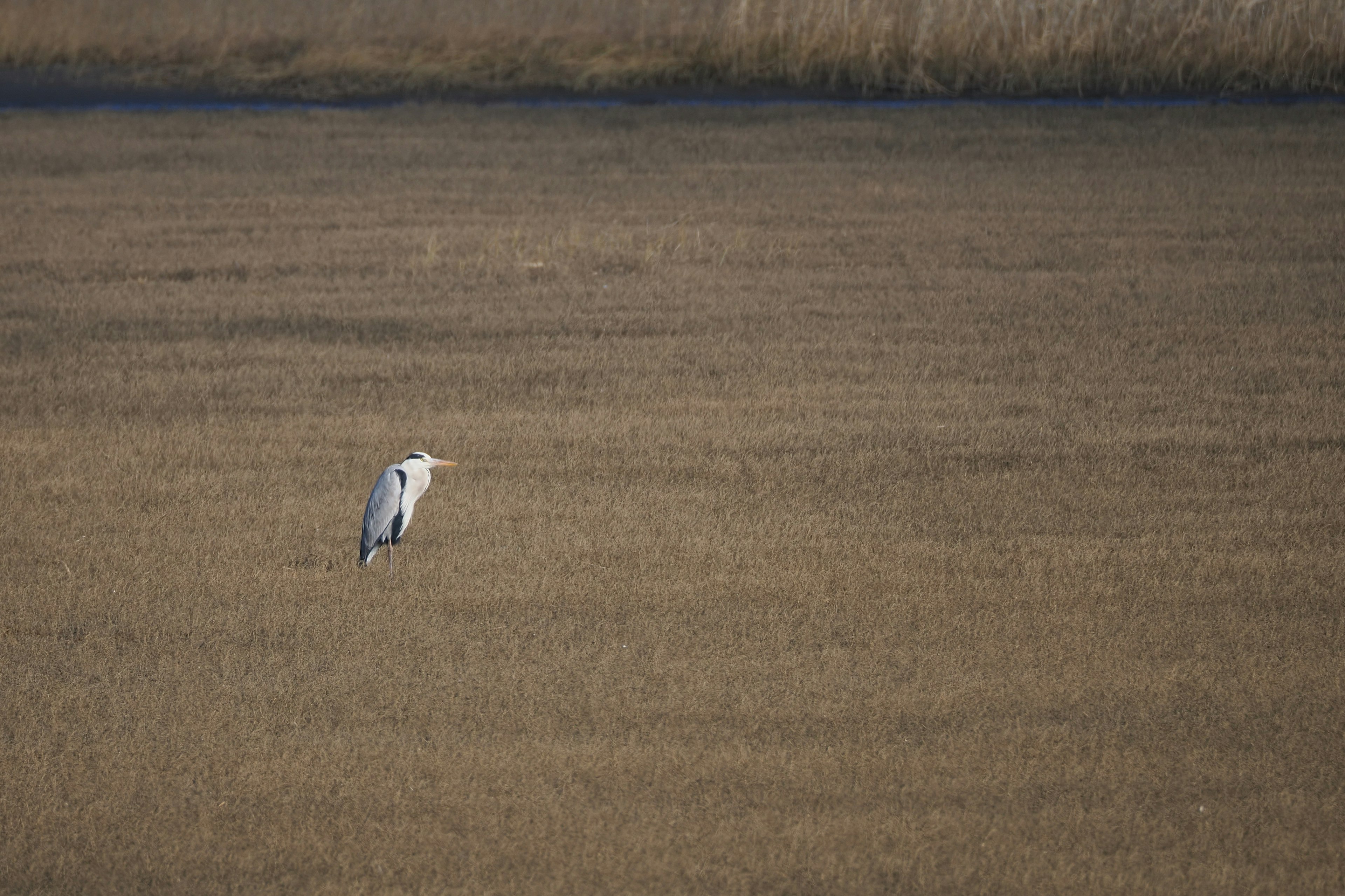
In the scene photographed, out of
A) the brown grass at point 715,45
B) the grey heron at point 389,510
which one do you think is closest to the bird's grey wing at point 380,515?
the grey heron at point 389,510

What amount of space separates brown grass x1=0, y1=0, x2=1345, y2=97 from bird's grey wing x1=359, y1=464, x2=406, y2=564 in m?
11.0

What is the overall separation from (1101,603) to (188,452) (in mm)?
3724

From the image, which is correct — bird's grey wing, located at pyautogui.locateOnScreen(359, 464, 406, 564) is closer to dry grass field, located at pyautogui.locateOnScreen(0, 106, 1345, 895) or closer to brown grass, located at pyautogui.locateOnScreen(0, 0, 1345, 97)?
dry grass field, located at pyautogui.locateOnScreen(0, 106, 1345, 895)

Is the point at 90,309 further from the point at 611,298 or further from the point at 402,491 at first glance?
the point at 402,491

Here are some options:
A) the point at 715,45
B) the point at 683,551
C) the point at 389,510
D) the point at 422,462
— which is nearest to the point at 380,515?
the point at 389,510

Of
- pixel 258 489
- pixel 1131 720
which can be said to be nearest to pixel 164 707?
pixel 258 489

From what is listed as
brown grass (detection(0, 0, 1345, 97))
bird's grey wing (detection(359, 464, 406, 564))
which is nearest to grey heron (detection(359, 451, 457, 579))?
bird's grey wing (detection(359, 464, 406, 564))

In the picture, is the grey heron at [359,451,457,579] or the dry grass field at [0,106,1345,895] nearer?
the dry grass field at [0,106,1345,895]

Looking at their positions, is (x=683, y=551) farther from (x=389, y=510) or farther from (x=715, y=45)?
(x=715, y=45)

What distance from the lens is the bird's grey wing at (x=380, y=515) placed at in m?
4.81

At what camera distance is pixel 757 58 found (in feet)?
50.3

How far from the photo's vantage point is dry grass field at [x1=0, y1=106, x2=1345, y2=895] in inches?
139

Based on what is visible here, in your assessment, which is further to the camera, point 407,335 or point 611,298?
point 611,298

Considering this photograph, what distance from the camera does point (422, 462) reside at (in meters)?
5.17
